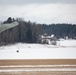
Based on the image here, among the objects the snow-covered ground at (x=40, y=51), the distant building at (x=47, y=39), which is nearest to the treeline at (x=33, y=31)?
the distant building at (x=47, y=39)

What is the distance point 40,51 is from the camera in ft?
37.0

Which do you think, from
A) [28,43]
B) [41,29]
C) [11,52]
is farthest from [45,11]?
[11,52]

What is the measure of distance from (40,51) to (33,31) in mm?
1029

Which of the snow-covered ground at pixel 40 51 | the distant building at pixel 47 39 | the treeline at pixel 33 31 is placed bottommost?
the snow-covered ground at pixel 40 51

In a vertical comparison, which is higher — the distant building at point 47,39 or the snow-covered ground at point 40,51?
the distant building at point 47,39

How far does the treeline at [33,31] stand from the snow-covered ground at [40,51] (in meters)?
0.26

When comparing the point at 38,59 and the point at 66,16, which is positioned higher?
the point at 66,16

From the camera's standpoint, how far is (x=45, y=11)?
11.4m

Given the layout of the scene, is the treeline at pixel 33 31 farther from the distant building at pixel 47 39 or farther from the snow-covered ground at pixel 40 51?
the snow-covered ground at pixel 40 51

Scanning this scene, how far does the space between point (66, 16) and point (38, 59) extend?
2443mm

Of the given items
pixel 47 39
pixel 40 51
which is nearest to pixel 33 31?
pixel 47 39

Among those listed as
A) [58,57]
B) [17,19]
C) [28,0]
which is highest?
[28,0]

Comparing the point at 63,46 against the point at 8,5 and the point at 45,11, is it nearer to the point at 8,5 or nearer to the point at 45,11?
the point at 45,11

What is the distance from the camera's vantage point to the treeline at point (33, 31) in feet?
36.4
